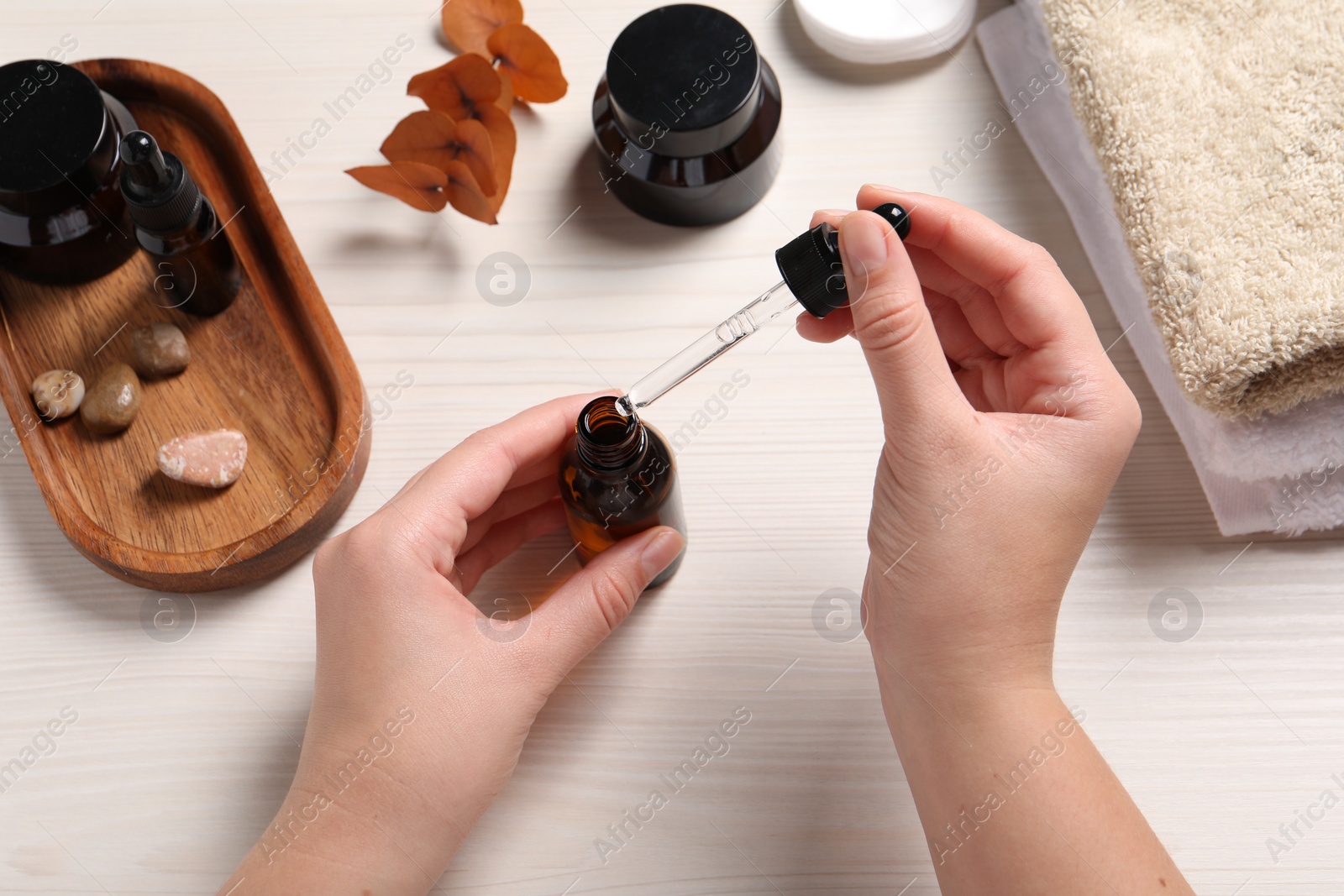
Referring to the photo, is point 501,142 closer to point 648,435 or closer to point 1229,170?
point 648,435

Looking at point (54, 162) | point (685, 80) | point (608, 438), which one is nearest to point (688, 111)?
point (685, 80)

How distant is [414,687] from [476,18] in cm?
62

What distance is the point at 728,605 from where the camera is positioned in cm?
77

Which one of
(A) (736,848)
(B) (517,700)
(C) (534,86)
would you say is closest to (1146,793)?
(A) (736,848)

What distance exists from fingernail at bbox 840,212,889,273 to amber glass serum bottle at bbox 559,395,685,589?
0.18m

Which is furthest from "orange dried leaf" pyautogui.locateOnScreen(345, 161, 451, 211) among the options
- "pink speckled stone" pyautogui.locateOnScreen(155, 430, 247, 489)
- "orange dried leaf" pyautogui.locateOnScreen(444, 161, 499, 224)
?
"pink speckled stone" pyautogui.locateOnScreen(155, 430, 247, 489)

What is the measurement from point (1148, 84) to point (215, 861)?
3.12 feet

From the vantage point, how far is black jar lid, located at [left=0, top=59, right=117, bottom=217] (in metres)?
0.73

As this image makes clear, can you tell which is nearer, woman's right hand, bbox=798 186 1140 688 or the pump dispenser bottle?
woman's right hand, bbox=798 186 1140 688

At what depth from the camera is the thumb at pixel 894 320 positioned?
567mm

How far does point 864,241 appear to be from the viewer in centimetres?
56

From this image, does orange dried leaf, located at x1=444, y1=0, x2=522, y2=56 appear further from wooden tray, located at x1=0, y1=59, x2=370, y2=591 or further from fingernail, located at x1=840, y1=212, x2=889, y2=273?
fingernail, located at x1=840, y1=212, x2=889, y2=273

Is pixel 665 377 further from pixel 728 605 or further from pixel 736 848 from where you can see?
pixel 736 848

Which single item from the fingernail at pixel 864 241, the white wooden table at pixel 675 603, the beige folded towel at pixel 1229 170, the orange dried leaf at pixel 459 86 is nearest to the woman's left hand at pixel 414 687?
the white wooden table at pixel 675 603
